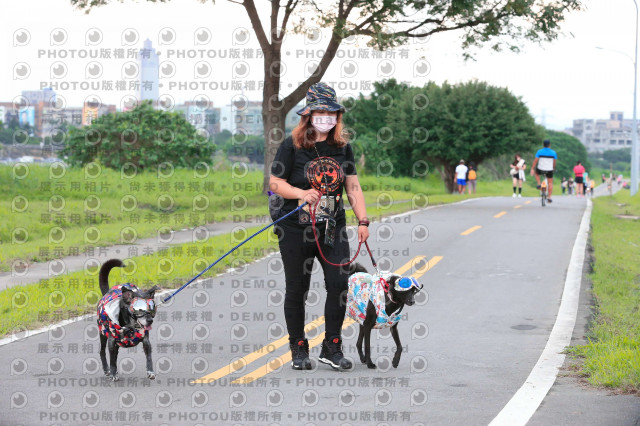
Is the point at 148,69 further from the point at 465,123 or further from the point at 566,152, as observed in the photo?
the point at 566,152

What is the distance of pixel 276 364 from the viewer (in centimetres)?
774

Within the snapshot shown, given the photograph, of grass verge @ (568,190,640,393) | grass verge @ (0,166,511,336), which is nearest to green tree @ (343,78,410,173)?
grass verge @ (0,166,511,336)

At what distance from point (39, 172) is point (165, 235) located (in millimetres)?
10887

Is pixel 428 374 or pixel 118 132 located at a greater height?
pixel 118 132

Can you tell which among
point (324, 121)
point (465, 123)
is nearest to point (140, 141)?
point (465, 123)

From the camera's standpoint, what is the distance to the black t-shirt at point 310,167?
723cm

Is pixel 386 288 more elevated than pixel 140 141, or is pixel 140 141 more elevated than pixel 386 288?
pixel 140 141

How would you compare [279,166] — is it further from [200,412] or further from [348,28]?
[348,28]

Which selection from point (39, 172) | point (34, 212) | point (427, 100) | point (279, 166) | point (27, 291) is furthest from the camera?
point (427, 100)

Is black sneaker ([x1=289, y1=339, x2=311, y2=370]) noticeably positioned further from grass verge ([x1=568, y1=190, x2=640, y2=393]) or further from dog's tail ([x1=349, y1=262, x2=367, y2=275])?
grass verge ([x1=568, y1=190, x2=640, y2=393])

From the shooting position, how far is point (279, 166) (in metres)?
7.23

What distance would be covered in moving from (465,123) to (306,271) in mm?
47301

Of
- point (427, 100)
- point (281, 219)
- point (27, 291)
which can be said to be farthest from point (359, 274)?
point (427, 100)

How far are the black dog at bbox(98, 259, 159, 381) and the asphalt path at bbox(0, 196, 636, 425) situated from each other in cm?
32
